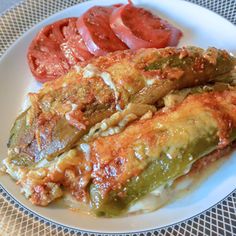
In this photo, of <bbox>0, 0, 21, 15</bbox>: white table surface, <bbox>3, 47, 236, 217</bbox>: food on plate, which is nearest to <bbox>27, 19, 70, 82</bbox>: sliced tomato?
<bbox>3, 47, 236, 217</bbox>: food on plate

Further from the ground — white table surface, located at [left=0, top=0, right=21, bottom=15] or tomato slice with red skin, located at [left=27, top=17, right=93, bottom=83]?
white table surface, located at [left=0, top=0, right=21, bottom=15]

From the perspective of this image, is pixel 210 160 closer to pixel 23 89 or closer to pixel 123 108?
pixel 123 108

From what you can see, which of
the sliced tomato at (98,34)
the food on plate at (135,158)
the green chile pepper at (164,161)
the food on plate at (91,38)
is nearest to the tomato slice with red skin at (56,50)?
the food on plate at (91,38)

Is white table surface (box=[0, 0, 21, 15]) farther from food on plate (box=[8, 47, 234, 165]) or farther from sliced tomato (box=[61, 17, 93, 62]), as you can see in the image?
food on plate (box=[8, 47, 234, 165])

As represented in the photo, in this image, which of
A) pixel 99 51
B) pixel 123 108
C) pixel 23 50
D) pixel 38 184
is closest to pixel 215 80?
pixel 123 108

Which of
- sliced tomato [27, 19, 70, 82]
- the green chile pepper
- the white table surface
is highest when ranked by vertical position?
the white table surface
